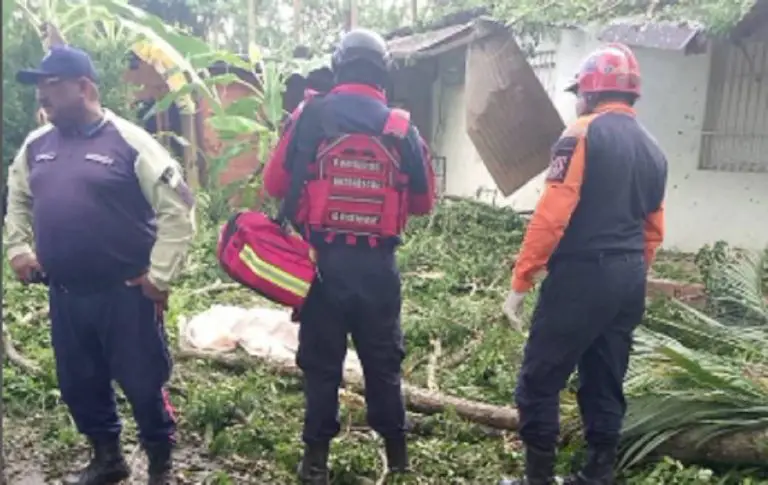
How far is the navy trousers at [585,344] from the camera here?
10.5 feet

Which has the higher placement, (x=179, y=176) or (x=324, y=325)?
(x=179, y=176)

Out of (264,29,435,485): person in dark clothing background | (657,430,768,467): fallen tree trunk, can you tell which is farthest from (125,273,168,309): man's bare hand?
(657,430,768,467): fallen tree trunk

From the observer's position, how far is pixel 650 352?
402 cm

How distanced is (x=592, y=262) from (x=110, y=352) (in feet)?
6.53

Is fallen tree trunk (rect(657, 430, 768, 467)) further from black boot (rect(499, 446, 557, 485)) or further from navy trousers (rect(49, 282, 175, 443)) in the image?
Answer: navy trousers (rect(49, 282, 175, 443))

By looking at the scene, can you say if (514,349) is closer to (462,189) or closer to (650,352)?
(650,352)

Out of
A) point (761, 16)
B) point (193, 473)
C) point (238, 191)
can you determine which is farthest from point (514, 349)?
point (761, 16)

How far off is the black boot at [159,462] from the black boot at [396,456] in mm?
970

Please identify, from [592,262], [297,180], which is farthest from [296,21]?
[592,262]

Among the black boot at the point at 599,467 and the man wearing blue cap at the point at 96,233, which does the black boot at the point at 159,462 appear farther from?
the black boot at the point at 599,467

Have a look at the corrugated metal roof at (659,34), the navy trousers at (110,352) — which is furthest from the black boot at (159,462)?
the corrugated metal roof at (659,34)

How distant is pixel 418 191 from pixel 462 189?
861 cm

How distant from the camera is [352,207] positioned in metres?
3.24

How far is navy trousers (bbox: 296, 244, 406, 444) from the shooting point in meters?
3.28
